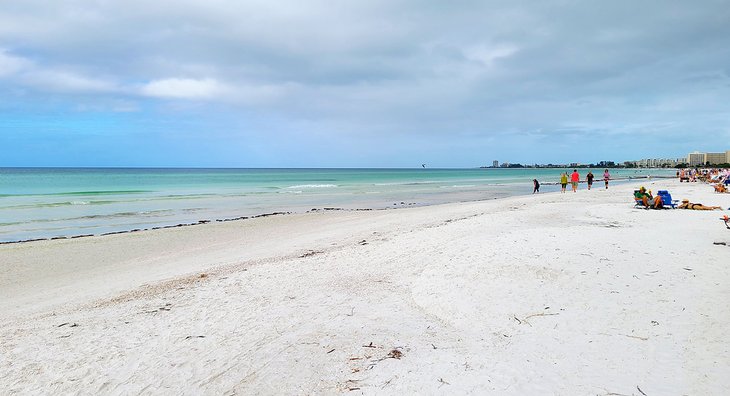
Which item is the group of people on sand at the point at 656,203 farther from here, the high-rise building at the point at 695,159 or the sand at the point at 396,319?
the high-rise building at the point at 695,159

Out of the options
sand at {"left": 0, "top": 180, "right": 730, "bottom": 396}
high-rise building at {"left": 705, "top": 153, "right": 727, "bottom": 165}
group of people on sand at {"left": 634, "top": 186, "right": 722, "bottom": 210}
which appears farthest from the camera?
high-rise building at {"left": 705, "top": 153, "right": 727, "bottom": 165}

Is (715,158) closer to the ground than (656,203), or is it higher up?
higher up

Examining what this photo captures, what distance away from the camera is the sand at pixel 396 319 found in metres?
3.77

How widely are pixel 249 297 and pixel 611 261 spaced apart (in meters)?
5.83

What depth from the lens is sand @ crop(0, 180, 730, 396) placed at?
377cm

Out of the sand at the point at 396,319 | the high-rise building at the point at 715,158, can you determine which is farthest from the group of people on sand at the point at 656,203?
the high-rise building at the point at 715,158

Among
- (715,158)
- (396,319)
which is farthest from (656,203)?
(715,158)

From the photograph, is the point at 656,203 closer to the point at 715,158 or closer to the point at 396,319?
the point at 396,319

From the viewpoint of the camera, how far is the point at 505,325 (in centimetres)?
483

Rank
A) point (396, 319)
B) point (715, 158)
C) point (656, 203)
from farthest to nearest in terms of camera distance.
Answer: point (715, 158) < point (656, 203) < point (396, 319)

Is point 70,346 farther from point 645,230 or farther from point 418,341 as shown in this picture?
point 645,230

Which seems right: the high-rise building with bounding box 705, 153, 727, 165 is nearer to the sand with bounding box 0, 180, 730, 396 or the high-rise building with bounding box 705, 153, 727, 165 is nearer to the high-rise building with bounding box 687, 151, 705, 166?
the high-rise building with bounding box 687, 151, 705, 166

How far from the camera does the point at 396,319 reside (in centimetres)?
518

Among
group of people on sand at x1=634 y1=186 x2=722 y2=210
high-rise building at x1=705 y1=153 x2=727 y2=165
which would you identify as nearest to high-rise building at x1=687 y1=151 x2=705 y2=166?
high-rise building at x1=705 y1=153 x2=727 y2=165
